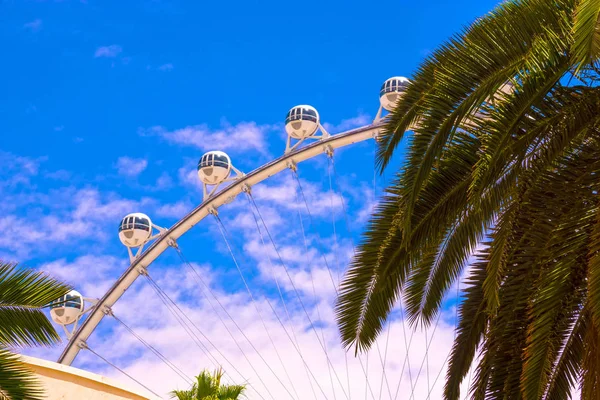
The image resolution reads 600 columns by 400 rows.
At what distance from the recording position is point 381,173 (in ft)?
33.0

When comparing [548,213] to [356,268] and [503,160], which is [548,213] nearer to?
[503,160]

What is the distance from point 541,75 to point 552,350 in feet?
10.4

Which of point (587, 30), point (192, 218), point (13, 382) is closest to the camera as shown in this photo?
point (587, 30)

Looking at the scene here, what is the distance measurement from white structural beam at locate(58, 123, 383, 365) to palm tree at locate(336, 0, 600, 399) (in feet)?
56.0

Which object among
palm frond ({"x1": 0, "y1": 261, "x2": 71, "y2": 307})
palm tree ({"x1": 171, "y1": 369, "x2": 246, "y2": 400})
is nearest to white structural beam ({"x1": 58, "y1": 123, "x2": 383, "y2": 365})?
palm tree ({"x1": 171, "y1": 369, "x2": 246, "y2": 400})

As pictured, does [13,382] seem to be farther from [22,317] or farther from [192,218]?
[192,218]

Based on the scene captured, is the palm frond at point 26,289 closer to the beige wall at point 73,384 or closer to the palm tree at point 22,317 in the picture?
the palm tree at point 22,317

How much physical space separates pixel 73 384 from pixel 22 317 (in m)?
7.35

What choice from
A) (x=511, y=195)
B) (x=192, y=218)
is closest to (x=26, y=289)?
(x=511, y=195)

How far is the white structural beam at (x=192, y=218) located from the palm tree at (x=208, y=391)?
1288 cm

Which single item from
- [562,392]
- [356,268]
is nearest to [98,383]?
[356,268]

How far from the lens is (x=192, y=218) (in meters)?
31.1

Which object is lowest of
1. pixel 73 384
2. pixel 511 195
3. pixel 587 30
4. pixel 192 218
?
pixel 587 30

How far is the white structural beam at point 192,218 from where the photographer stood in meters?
29.1
